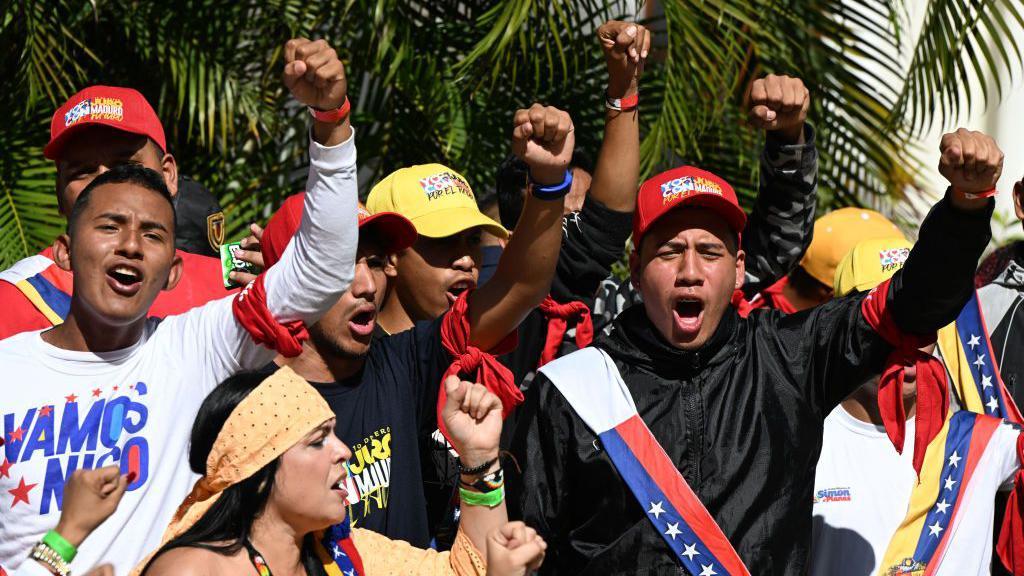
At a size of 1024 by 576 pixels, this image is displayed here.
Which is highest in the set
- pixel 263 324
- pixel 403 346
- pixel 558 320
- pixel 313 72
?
pixel 313 72

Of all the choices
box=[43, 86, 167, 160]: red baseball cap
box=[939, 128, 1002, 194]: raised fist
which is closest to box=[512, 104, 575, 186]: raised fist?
box=[939, 128, 1002, 194]: raised fist

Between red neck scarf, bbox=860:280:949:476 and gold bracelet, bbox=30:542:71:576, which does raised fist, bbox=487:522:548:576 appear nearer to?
gold bracelet, bbox=30:542:71:576

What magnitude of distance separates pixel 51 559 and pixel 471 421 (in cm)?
97

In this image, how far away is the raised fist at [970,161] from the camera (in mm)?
3393

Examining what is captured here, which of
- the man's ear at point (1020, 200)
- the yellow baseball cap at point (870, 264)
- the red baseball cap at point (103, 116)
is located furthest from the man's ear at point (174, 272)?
the man's ear at point (1020, 200)

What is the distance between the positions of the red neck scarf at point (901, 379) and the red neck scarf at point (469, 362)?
927 mm

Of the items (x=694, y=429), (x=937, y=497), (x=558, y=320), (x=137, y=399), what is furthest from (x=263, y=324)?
(x=937, y=497)

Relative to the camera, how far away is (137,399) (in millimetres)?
3570

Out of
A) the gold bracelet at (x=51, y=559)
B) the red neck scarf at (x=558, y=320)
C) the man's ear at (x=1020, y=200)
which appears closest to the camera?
the gold bracelet at (x=51, y=559)

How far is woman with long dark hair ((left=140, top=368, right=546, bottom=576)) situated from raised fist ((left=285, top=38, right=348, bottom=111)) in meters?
0.64

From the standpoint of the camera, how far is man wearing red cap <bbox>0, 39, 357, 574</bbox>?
3.43 metres

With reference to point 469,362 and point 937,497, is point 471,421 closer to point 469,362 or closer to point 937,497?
point 469,362

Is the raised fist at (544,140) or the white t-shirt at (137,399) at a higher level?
the raised fist at (544,140)

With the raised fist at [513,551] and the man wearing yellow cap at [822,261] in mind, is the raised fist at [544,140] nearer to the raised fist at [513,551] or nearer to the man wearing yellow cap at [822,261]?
the raised fist at [513,551]
